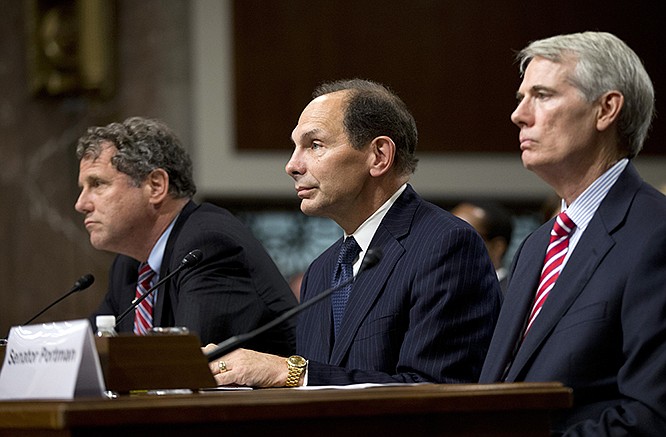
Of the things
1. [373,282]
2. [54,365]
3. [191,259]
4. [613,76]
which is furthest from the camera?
[191,259]

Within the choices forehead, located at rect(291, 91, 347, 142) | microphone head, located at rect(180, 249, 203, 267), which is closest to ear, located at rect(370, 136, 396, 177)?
forehead, located at rect(291, 91, 347, 142)

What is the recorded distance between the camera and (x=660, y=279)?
240cm

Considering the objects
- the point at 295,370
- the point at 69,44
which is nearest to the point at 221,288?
the point at 295,370

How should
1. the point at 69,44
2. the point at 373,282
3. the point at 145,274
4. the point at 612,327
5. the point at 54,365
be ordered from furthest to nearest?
1. the point at 69,44
2. the point at 145,274
3. the point at 373,282
4. the point at 612,327
5. the point at 54,365

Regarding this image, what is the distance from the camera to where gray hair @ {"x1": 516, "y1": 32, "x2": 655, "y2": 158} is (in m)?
2.68

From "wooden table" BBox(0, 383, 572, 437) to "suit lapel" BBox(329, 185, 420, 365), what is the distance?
1.13 meters

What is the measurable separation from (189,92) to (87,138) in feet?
8.87

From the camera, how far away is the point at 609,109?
2686mm

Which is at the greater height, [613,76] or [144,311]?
[613,76]

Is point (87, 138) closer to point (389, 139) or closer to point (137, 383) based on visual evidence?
point (389, 139)

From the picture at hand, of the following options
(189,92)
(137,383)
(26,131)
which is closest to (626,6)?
(189,92)

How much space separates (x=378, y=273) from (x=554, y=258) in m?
0.60

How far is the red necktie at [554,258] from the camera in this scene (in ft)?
8.87

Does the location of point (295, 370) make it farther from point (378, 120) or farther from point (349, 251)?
point (378, 120)
